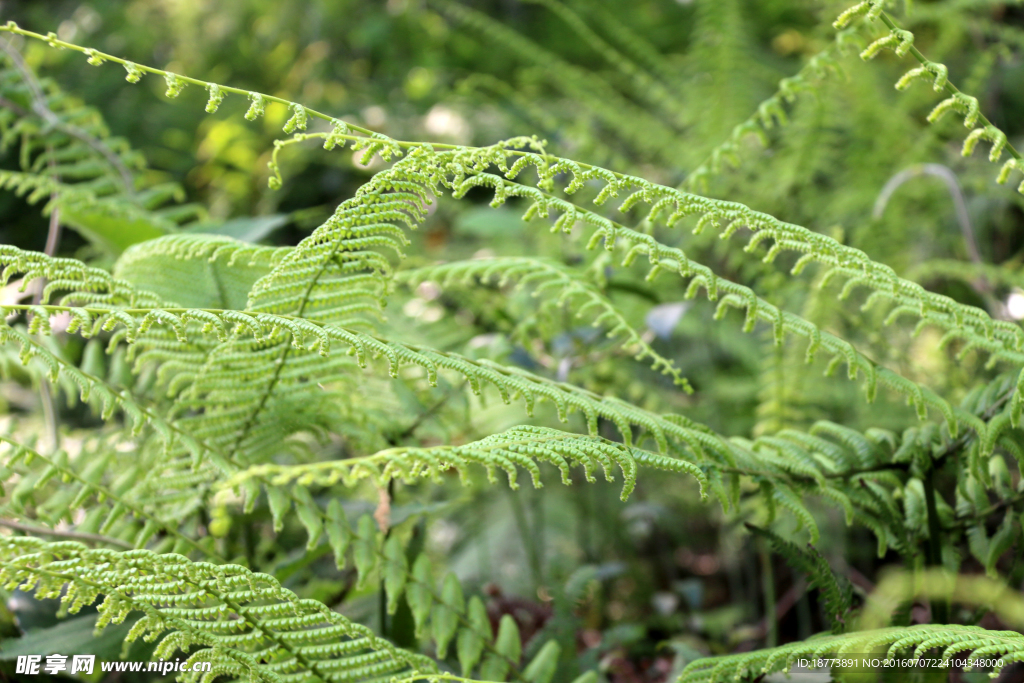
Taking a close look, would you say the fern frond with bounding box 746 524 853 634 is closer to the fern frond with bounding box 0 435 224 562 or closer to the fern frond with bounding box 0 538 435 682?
the fern frond with bounding box 0 538 435 682

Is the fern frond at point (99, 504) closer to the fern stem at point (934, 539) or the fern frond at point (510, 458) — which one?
the fern frond at point (510, 458)

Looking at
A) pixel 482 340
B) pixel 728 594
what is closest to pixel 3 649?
pixel 482 340

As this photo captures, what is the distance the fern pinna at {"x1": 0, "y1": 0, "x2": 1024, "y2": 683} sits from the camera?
0.50 metres

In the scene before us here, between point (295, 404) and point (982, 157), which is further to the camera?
point (982, 157)

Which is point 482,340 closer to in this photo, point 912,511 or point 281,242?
point 912,511

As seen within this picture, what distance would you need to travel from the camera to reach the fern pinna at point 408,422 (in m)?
0.50

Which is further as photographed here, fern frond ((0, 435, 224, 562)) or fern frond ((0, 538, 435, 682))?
fern frond ((0, 435, 224, 562))

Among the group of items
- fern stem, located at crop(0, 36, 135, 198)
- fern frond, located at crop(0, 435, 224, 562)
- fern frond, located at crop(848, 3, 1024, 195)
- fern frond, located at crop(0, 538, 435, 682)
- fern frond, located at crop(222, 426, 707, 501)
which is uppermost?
fern stem, located at crop(0, 36, 135, 198)

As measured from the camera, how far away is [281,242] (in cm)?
167

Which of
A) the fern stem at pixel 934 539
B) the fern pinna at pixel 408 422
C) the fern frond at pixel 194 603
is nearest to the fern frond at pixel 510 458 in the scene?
the fern pinna at pixel 408 422

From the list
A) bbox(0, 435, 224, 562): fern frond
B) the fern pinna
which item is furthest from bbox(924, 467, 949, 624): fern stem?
bbox(0, 435, 224, 562): fern frond

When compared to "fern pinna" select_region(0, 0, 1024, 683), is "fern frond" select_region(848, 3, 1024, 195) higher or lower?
higher

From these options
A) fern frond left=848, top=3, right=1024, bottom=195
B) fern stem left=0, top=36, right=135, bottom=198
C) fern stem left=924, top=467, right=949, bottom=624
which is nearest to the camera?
fern frond left=848, top=3, right=1024, bottom=195

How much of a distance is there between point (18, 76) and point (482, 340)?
788 millimetres
